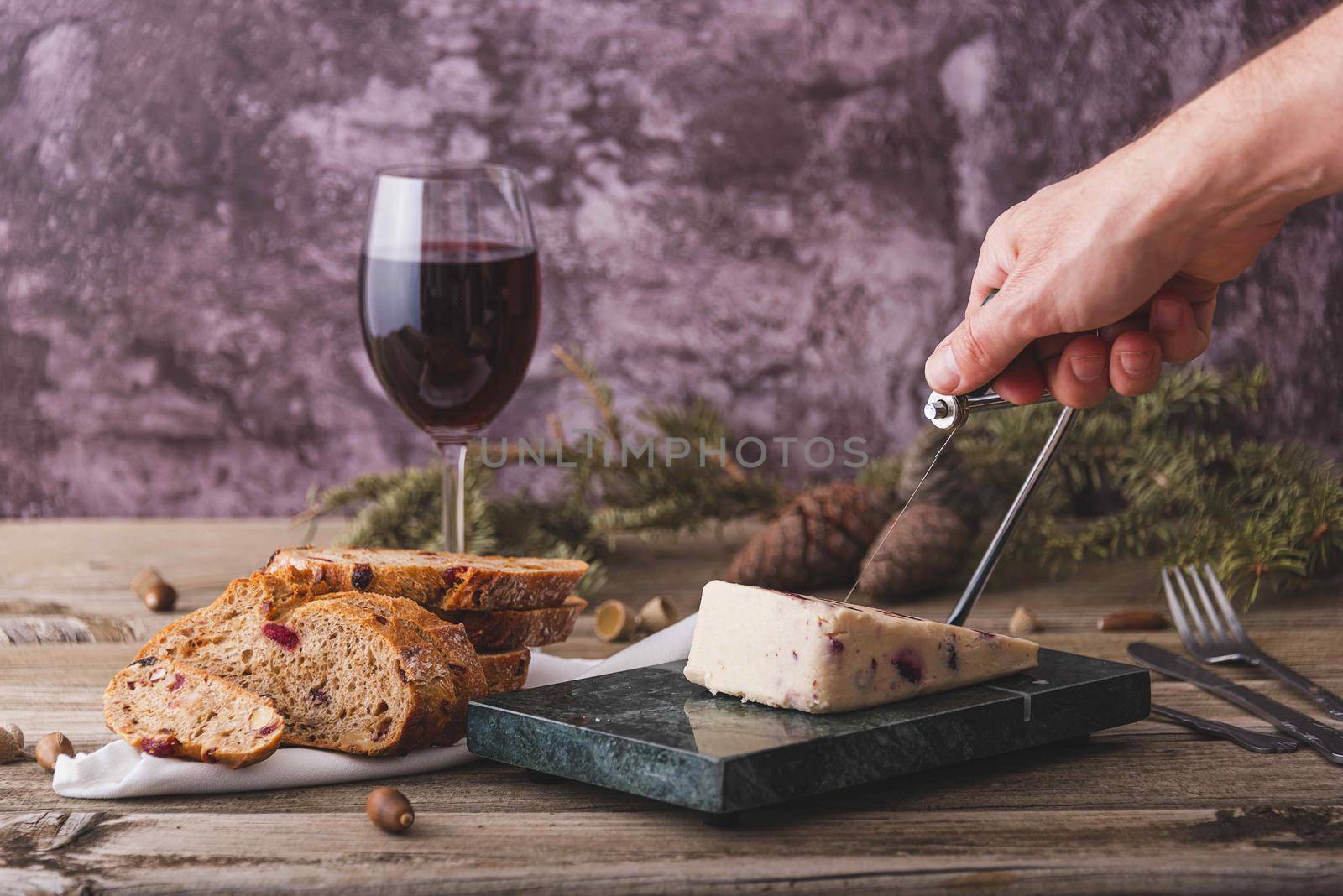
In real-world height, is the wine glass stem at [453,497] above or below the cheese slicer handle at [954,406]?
below

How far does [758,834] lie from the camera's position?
101cm

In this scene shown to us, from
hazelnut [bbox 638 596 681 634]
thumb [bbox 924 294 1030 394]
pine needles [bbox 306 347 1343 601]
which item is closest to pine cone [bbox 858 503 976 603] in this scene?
pine needles [bbox 306 347 1343 601]

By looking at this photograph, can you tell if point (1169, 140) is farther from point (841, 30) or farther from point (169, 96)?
point (169, 96)

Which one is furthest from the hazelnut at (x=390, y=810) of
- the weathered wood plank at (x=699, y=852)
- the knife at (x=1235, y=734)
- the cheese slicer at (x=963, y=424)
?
the knife at (x=1235, y=734)

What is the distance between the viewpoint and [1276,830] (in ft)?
3.38

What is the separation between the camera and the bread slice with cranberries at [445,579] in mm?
1325

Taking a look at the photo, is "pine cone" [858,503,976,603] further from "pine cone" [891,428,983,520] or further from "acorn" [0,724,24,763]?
"acorn" [0,724,24,763]

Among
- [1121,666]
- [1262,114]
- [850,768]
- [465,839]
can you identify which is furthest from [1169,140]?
[465,839]

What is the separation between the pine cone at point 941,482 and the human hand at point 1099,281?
2.22 feet

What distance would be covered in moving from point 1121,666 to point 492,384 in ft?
2.73

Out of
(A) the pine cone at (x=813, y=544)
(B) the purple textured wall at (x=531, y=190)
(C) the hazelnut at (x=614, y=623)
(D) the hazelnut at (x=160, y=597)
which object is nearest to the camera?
(C) the hazelnut at (x=614, y=623)

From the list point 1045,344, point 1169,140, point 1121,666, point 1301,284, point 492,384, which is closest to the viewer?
point 1169,140

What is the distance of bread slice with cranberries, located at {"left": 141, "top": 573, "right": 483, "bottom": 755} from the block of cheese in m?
0.24

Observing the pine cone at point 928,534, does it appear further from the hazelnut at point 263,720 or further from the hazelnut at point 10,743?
the hazelnut at point 10,743
